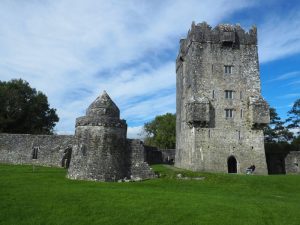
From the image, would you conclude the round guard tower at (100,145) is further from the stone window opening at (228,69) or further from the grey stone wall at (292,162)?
the grey stone wall at (292,162)

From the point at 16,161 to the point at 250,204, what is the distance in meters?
28.9

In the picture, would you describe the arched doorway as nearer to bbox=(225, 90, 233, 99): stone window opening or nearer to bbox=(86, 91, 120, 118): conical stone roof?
bbox=(225, 90, 233, 99): stone window opening

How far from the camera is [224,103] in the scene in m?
34.4

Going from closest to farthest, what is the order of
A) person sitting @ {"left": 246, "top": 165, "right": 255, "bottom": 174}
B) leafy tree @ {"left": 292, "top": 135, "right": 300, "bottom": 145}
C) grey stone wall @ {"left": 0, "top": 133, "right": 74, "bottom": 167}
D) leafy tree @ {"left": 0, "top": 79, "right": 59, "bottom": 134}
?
person sitting @ {"left": 246, "top": 165, "right": 255, "bottom": 174} < grey stone wall @ {"left": 0, "top": 133, "right": 74, "bottom": 167} < leafy tree @ {"left": 0, "top": 79, "right": 59, "bottom": 134} < leafy tree @ {"left": 292, "top": 135, "right": 300, "bottom": 145}

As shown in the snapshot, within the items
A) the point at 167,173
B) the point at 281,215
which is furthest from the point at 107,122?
the point at 281,215

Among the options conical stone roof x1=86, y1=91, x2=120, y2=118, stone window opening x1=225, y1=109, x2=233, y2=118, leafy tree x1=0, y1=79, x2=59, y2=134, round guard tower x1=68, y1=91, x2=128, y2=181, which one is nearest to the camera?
round guard tower x1=68, y1=91, x2=128, y2=181

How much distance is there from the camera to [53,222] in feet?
41.9

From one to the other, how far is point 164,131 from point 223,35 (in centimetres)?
3901

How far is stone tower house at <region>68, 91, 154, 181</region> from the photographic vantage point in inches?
970

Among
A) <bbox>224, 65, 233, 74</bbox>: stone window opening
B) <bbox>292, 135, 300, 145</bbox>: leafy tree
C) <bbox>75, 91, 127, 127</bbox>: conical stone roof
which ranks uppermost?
<bbox>224, 65, 233, 74</bbox>: stone window opening

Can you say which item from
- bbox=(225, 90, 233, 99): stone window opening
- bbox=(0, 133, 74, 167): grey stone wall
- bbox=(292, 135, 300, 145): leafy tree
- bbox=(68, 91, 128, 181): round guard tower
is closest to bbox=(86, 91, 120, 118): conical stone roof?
bbox=(68, 91, 128, 181): round guard tower

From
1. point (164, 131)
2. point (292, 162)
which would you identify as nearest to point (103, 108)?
point (292, 162)

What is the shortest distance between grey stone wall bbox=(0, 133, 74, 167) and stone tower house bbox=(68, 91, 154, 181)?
489 inches

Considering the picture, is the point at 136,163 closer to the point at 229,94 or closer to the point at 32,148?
the point at 229,94
